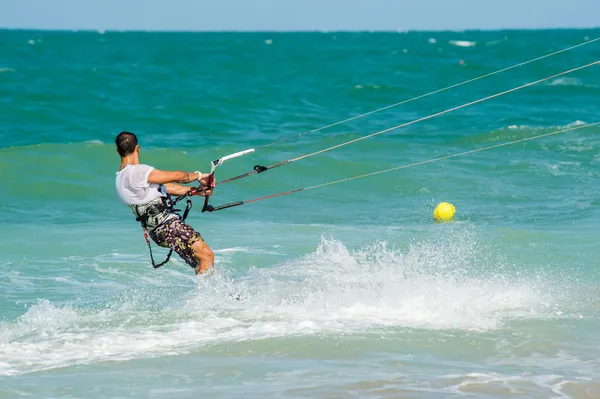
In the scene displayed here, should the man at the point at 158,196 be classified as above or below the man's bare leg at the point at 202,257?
above

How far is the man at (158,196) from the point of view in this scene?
7285mm

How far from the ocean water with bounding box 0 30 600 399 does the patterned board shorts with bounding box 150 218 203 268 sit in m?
0.38

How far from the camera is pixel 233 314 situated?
7.54 metres

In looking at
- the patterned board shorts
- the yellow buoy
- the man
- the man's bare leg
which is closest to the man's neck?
the man

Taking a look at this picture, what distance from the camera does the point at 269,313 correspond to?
7535 millimetres

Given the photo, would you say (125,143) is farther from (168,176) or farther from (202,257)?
(202,257)

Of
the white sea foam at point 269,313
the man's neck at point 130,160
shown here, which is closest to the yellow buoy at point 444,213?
the white sea foam at point 269,313

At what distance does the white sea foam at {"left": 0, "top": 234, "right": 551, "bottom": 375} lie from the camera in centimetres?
674

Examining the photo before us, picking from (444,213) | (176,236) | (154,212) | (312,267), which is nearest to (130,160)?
(154,212)

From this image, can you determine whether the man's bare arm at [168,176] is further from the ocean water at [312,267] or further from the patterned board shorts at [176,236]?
the ocean water at [312,267]

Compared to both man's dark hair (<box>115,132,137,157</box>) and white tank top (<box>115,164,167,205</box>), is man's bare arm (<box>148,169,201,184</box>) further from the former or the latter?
man's dark hair (<box>115,132,137,157</box>)

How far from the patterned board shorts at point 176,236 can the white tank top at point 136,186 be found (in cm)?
27

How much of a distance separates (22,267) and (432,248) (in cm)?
445

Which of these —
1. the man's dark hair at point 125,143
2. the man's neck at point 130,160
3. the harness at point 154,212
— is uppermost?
the man's dark hair at point 125,143
